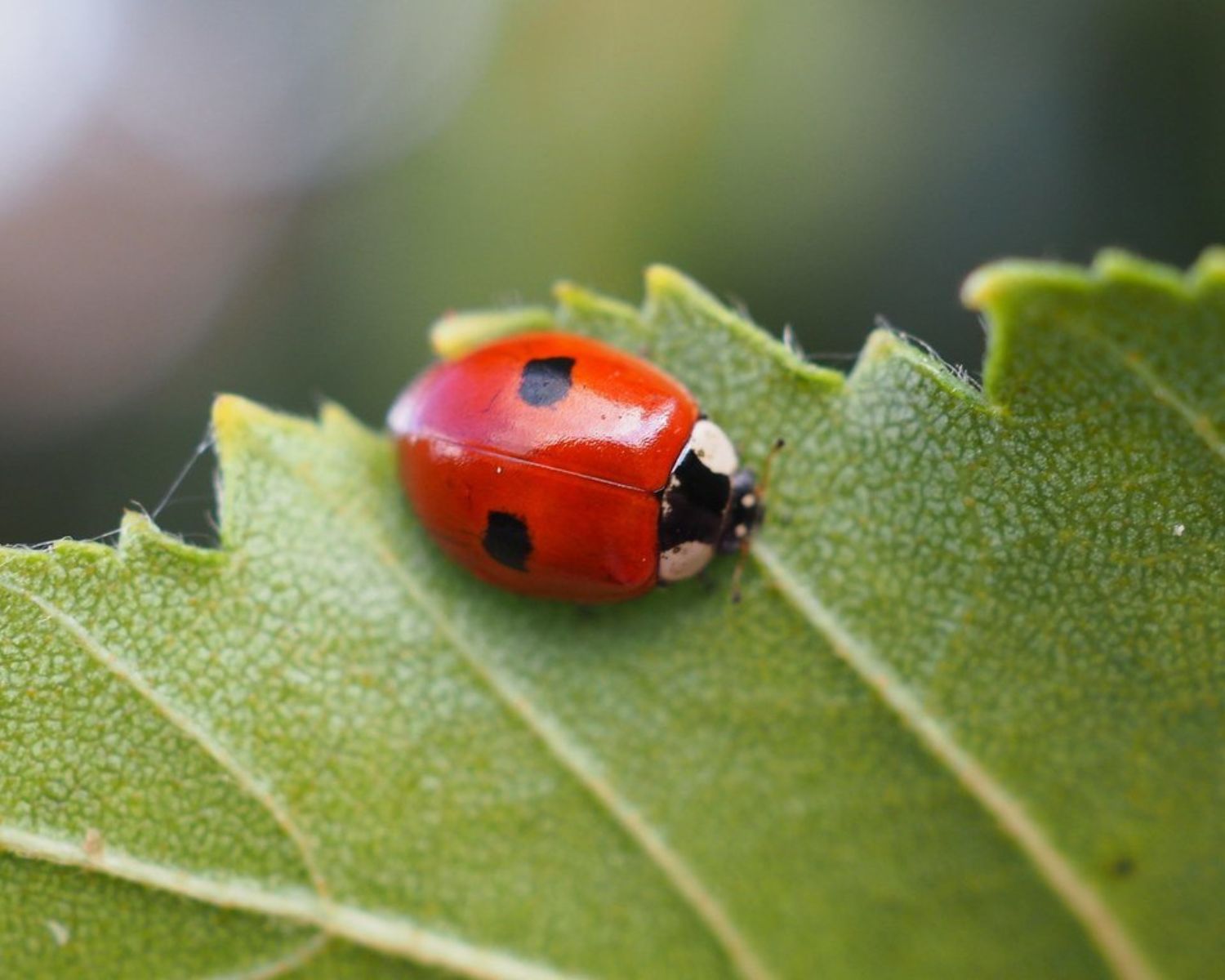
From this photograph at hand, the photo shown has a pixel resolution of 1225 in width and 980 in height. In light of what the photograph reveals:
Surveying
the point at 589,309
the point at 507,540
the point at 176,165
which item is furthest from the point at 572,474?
the point at 176,165

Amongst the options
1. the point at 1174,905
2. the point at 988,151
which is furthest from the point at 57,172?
the point at 1174,905

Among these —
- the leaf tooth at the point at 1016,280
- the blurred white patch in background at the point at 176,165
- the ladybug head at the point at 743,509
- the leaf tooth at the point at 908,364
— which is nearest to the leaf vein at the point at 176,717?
the ladybug head at the point at 743,509

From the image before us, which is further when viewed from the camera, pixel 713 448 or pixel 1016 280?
Result: pixel 713 448

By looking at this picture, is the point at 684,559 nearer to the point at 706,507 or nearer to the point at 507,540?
the point at 706,507

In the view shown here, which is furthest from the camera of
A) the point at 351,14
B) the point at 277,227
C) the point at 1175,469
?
the point at 277,227

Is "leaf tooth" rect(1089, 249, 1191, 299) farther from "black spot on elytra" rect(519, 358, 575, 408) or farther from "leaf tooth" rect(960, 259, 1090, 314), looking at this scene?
"black spot on elytra" rect(519, 358, 575, 408)

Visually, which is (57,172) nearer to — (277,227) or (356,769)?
(277,227)

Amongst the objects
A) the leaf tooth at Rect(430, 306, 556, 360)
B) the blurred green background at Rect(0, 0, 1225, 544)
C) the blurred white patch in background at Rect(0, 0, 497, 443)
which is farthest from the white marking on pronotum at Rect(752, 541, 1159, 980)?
the blurred white patch in background at Rect(0, 0, 497, 443)
